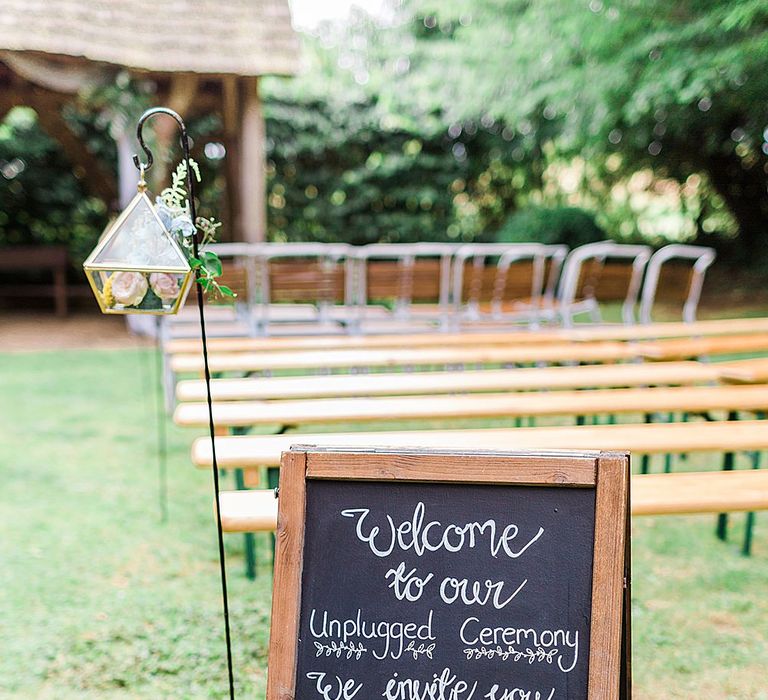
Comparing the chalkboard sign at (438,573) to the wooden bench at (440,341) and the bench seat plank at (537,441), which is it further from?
the wooden bench at (440,341)

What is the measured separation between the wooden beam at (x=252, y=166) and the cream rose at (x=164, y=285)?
616 centimetres

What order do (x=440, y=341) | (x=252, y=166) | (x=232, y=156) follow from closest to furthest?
(x=440, y=341), (x=252, y=166), (x=232, y=156)

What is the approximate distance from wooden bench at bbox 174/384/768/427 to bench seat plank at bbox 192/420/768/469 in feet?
0.43

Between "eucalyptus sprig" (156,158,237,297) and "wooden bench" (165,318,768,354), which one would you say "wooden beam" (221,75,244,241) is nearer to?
"wooden bench" (165,318,768,354)

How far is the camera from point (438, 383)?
336 cm

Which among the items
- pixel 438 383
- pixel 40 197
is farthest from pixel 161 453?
pixel 40 197

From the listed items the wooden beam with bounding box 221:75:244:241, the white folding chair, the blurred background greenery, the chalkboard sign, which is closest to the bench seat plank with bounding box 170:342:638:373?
the white folding chair

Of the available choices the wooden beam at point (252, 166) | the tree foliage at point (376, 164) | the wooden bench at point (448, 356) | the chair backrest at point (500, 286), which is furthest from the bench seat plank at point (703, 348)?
the tree foliage at point (376, 164)

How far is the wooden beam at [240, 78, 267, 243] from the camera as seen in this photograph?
7996 millimetres

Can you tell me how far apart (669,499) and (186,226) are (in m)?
1.47

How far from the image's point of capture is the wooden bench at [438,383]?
3.22 m

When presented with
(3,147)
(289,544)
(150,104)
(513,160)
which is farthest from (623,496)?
(513,160)

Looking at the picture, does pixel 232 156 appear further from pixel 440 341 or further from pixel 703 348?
pixel 703 348

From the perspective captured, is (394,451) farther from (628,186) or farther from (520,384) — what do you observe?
(628,186)
